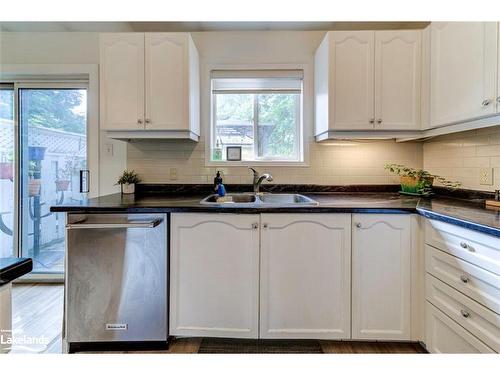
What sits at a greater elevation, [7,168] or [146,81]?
[146,81]

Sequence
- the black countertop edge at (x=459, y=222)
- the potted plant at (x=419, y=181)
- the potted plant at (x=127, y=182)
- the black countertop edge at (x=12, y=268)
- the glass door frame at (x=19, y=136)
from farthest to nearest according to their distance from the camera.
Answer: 1. the glass door frame at (x=19, y=136)
2. the potted plant at (x=127, y=182)
3. the potted plant at (x=419, y=181)
4. the black countertop edge at (x=459, y=222)
5. the black countertop edge at (x=12, y=268)

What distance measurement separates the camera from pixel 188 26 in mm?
2314

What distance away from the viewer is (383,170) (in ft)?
7.65

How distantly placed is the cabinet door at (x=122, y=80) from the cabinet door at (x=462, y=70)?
2082 millimetres

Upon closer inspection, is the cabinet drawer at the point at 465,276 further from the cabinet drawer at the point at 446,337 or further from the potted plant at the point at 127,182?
the potted plant at the point at 127,182

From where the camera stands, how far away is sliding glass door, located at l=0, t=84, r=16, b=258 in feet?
8.18

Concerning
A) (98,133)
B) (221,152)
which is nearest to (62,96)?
(98,133)

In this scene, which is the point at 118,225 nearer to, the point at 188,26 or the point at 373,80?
the point at 188,26

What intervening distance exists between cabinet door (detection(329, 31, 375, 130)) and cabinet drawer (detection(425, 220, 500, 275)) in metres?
0.87

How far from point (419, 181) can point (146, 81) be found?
2.23 metres

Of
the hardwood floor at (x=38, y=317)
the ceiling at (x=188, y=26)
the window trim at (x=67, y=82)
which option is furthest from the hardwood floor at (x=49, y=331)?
the ceiling at (x=188, y=26)

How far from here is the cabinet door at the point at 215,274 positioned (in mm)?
1593

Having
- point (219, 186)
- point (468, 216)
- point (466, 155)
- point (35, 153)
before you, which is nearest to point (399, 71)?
point (466, 155)

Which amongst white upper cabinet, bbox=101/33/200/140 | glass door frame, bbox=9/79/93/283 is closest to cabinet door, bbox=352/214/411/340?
white upper cabinet, bbox=101/33/200/140
